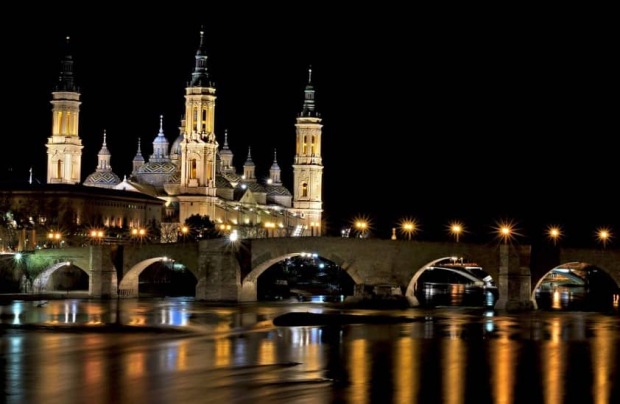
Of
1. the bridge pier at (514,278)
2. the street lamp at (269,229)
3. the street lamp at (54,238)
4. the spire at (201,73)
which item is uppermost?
the spire at (201,73)

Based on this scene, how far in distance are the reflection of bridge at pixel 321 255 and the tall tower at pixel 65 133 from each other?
4067 centimetres

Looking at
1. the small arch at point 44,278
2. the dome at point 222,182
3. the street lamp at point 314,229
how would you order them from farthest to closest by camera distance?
the street lamp at point 314,229
the dome at point 222,182
the small arch at point 44,278

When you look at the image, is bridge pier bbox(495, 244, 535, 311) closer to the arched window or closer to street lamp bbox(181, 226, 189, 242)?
street lamp bbox(181, 226, 189, 242)

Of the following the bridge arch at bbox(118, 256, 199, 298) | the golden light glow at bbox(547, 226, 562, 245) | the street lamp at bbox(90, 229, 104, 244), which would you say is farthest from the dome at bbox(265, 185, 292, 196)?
the bridge arch at bbox(118, 256, 199, 298)

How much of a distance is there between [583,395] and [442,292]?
59.8m

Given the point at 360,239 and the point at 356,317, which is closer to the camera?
the point at 356,317

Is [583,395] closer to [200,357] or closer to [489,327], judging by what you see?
[200,357]

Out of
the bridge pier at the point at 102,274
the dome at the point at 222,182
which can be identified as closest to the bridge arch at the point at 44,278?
the bridge pier at the point at 102,274

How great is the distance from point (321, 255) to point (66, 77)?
55.3 meters

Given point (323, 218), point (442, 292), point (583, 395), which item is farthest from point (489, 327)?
point (323, 218)

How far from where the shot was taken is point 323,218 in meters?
156

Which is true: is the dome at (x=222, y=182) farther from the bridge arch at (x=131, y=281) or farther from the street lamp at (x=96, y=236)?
the bridge arch at (x=131, y=281)

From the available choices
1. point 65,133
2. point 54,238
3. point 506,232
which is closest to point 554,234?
point 506,232

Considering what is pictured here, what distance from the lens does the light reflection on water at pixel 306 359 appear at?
131ft
